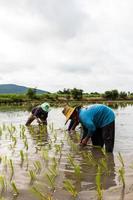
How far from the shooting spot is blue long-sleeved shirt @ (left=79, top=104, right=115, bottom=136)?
26.5 ft

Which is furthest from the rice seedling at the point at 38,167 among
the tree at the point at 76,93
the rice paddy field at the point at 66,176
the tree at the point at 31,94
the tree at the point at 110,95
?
the tree at the point at 110,95

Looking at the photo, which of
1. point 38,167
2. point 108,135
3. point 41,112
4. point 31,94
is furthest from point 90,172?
point 31,94

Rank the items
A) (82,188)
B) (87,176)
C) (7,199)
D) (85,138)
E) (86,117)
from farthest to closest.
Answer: (85,138)
(86,117)
(87,176)
(82,188)
(7,199)

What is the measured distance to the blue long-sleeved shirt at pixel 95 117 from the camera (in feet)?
26.5

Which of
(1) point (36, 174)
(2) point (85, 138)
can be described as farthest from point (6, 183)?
(2) point (85, 138)

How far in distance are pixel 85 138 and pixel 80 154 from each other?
0.47 m

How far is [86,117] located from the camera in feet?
26.5

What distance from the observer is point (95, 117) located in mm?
8281

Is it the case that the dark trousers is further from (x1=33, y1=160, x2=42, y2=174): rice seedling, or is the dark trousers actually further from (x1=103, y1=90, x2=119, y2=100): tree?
(x1=103, y1=90, x2=119, y2=100): tree

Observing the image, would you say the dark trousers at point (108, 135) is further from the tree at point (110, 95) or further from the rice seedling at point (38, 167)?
the tree at point (110, 95)

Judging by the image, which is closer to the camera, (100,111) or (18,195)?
(18,195)

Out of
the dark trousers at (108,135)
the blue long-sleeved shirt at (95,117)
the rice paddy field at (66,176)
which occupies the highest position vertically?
the blue long-sleeved shirt at (95,117)

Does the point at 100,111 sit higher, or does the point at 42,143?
the point at 100,111

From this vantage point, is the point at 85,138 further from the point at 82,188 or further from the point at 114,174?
the point at 82,188
